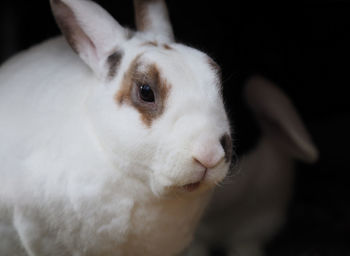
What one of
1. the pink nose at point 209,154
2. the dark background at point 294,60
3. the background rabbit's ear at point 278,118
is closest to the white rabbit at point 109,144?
the pink nose at point 209,154

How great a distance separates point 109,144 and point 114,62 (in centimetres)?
31

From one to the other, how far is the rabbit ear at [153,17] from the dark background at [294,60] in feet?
1.89

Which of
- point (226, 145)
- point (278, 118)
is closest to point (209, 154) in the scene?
Result: point (226, 145)

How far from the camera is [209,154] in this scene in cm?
160

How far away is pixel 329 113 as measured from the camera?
Answer: 3.97 metres

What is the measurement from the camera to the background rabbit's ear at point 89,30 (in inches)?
75.4

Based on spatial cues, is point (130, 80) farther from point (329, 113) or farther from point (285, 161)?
point (329, 113)

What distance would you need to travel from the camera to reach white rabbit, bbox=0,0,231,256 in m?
1.67

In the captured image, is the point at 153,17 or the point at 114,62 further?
the point at 153,17

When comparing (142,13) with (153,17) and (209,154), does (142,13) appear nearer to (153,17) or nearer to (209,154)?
(153,17)

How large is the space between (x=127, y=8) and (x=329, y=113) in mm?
1857

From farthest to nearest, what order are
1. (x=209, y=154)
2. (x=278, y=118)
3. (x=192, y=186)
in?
(x=278, y=118) < (x=192, y=186) < (x=209, y=154)

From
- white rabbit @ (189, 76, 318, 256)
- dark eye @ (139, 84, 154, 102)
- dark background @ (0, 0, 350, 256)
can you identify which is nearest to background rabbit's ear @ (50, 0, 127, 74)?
dark eye @ (139, 84, 154, 102)

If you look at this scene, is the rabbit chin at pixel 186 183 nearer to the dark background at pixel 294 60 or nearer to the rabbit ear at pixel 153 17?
A: the rabbit ear at pixel 153 17
